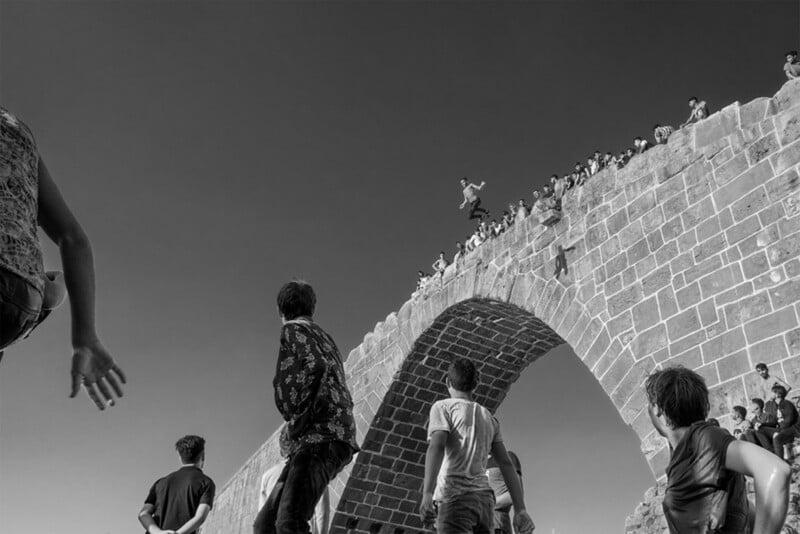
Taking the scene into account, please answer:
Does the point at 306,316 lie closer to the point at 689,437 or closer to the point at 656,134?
the point at 689,437

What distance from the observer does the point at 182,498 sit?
4.11 meters

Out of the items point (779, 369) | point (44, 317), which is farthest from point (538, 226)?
point (44, 317)

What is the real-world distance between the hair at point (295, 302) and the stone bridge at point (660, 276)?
4479mm

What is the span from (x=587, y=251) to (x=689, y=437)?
6097mm

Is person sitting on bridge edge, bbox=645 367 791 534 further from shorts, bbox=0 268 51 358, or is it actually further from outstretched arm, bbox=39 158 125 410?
shorts, bbox=0 268 51 358

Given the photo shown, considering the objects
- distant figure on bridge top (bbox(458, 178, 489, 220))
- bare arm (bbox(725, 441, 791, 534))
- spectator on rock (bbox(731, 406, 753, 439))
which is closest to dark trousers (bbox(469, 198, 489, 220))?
distant figure on bridge top (bbox(458, 178, 489, 220))

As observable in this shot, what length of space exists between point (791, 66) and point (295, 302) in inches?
227

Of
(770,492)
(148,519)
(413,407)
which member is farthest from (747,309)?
(413,407)

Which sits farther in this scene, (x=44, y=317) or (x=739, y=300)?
(x=739, y=300)

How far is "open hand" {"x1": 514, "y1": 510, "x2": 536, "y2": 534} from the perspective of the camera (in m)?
3.43

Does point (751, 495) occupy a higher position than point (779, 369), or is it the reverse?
point (779, 369)

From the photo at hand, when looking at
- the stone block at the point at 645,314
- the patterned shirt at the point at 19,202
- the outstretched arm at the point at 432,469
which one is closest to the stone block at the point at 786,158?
the stone block at the point at 645,314

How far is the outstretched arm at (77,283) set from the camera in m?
1.68

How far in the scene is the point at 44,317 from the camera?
152cm
